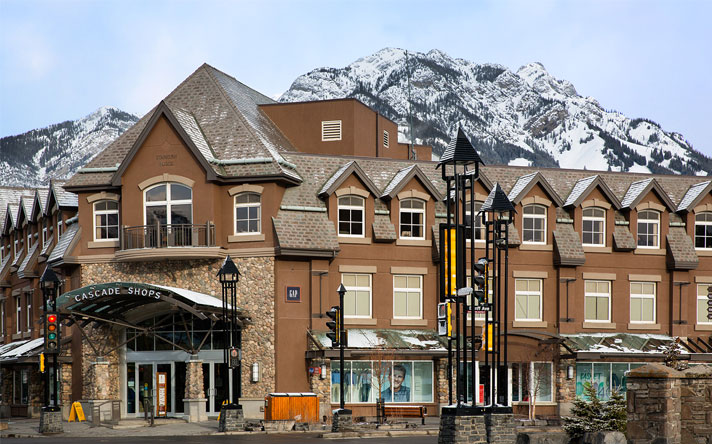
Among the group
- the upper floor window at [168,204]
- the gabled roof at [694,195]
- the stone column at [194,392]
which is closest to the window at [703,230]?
the gabled roof at [694,195]

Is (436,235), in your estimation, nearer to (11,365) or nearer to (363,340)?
(363,340)

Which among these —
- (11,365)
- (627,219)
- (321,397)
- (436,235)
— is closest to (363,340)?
(321,397)

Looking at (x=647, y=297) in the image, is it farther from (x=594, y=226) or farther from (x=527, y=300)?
(x=527, y=300)

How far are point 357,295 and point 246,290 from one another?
5034mm

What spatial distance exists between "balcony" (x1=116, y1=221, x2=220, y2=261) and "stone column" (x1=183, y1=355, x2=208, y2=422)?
4.61 meters

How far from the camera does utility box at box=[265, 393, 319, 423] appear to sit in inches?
1479

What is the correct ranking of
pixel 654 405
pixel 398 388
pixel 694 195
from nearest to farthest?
pixel 654 405 → pixel 398 388 → pixel 694 195

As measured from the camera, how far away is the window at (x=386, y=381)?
43.0m

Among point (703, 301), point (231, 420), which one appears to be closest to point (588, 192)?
point (703, 301)

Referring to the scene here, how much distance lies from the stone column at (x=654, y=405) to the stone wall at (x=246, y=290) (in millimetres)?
23697

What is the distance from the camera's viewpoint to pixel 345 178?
43812 mm

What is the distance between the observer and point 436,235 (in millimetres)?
44969

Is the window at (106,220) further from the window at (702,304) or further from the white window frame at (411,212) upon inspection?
the window at (702,304)

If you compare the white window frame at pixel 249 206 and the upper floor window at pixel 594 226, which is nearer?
the white window frame at pixel 249 206
